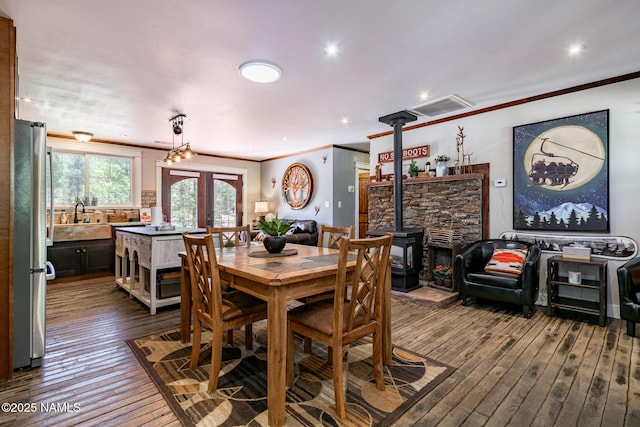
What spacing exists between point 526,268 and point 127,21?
4.15 meters

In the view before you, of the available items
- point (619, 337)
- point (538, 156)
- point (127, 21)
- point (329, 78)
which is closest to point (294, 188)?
point (329, 78)

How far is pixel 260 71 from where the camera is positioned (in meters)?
3.00

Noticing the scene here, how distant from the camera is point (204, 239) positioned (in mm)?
1953

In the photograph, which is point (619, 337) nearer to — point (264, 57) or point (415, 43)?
point (415, 43)

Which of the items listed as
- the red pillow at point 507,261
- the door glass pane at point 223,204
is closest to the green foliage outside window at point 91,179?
the door glass pane at point 223,204

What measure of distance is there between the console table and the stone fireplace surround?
0.95m

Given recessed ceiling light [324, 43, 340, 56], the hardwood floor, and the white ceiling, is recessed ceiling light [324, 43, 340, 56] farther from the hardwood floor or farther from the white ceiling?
the hardwood floor

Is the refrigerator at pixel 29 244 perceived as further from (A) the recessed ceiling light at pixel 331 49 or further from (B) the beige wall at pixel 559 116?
(B) the beige wall at pixel 559 116

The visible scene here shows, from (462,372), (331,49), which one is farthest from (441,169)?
(462,372)

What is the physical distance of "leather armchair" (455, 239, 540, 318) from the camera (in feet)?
10.9

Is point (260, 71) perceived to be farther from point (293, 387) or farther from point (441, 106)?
point (293, 387)

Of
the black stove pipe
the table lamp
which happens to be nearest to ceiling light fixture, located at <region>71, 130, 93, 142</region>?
the table lamp

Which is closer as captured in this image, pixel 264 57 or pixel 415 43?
pixel 415 43

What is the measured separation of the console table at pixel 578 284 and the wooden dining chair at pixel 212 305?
3.14 m
